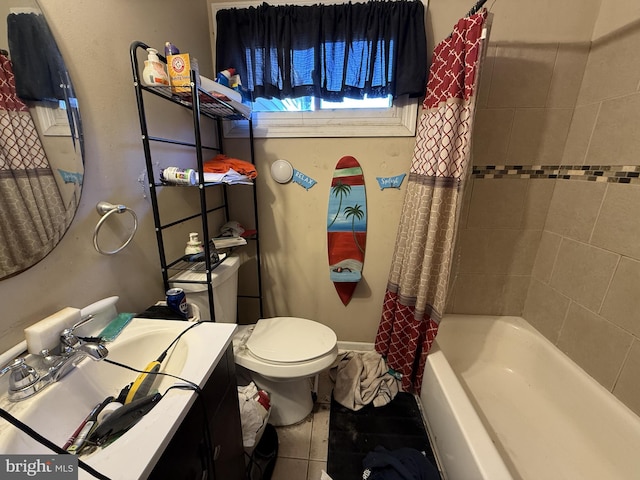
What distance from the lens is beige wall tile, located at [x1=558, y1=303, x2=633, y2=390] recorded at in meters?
1.11

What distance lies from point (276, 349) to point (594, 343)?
146 cm

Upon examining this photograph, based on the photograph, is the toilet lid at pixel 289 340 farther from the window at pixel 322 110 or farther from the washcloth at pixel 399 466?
the window at pixel 322 110

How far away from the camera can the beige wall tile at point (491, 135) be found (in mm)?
1409

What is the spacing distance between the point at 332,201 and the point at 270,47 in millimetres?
875

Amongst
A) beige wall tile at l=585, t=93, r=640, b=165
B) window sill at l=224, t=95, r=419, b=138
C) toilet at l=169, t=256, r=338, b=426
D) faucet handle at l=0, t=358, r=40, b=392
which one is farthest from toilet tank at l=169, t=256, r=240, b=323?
beige wall tile at l=585, t=93, r=640, b=165

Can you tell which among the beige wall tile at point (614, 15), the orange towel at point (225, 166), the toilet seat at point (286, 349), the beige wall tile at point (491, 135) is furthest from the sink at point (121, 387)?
the beige wall tile at point (614, 15)

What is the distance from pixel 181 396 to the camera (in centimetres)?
60

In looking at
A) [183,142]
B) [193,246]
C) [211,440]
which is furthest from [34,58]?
[211,440]

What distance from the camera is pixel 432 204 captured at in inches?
49.1

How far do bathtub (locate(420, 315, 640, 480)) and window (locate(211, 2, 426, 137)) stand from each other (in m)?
1.26

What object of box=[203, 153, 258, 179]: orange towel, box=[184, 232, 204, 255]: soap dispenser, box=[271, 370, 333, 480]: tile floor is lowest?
box=[271, 370, 333, 480]: tile floor

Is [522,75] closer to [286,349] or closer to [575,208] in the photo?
[575,208]

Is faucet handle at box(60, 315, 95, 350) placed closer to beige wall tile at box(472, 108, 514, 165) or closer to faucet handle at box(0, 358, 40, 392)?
faucet handle at box(0, 358, 40, 392)

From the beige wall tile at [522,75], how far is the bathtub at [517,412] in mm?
1251
